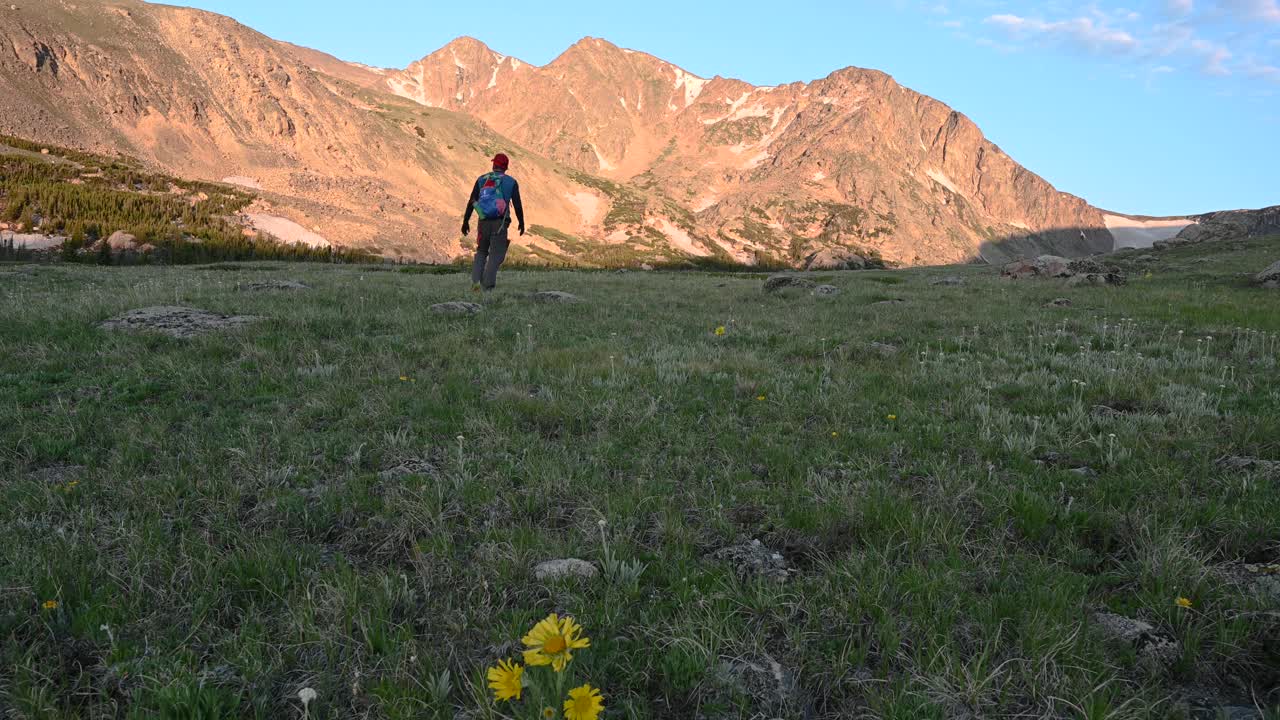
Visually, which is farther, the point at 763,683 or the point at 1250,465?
the point at 1250,465

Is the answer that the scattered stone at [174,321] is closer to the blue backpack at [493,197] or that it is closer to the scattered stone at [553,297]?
the scattered stone at [553,297]

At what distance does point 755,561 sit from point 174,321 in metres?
9.86

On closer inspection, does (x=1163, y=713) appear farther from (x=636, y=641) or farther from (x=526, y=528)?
(x=526, y=528)

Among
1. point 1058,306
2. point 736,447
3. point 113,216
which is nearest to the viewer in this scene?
point 736,447

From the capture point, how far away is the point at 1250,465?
4.11 m

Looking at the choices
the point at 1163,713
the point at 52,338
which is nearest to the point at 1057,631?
the point at 1163,713

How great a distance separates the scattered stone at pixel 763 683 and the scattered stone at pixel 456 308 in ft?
34.2

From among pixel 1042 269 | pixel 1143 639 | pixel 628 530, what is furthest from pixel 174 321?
pixel 1042 269

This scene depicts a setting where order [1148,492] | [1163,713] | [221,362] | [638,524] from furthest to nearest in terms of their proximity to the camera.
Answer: [221,362], [1148,492], [638,524], [1163,713]

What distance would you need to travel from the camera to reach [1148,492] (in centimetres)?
377

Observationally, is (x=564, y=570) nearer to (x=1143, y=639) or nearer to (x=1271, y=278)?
(x=1143, y=639)

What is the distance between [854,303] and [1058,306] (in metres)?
5.34

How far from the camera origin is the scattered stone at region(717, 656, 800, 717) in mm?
2193

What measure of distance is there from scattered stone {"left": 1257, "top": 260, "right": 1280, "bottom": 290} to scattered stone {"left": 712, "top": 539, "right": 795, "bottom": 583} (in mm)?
25540
